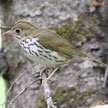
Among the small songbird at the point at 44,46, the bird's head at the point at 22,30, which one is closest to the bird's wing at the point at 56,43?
the small songbird at the point at 44,46

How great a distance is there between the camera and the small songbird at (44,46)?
136 inches

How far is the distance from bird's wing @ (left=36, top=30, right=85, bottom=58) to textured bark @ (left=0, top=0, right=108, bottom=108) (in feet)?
0.61

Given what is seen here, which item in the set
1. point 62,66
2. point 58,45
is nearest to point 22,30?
point 58,45

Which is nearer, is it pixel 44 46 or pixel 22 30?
pixel 44 46

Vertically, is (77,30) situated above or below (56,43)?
above

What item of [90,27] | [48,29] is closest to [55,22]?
[48,29]

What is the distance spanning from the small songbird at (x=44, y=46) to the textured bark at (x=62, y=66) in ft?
0.68

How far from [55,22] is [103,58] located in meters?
0.76

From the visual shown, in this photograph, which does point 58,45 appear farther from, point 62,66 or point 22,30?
point 22,30

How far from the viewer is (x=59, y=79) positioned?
376 centimetres

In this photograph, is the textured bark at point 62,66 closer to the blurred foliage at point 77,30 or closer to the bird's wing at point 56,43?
the blurred foliage at point 77,30

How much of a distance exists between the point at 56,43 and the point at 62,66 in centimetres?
34

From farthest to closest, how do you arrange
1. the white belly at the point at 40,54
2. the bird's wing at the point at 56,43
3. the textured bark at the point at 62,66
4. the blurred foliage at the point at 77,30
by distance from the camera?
the blurred foliage at the point at 77,30, the textured bark at the point at 62,66, the bird's wing at the point at 56,43, the white belly at the point at 40,54

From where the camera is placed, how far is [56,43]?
366 centimetres
